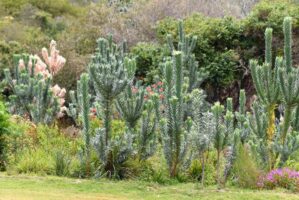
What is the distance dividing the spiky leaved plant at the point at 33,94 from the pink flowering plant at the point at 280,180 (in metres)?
6.64

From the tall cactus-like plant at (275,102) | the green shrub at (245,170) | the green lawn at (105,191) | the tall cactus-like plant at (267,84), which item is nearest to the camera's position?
the green lawn at (105,191)

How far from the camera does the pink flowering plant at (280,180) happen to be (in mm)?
11078

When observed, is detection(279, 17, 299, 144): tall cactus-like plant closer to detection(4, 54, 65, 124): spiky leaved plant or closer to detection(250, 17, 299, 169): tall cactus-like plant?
detection(250, 17, 299, 169): tall cactus-like plant

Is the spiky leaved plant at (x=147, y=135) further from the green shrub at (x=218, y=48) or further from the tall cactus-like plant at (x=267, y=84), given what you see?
the green shrub at (x=218, y=48)

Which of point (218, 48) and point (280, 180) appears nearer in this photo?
point (280, 180)

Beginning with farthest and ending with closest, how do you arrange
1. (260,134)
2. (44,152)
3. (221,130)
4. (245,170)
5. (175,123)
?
(44,152) < (260,134) < (175,123) < (245,170) < (221,130)

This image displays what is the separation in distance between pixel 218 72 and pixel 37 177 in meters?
10.7

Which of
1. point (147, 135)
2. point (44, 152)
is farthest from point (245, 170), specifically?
point (44, 152)

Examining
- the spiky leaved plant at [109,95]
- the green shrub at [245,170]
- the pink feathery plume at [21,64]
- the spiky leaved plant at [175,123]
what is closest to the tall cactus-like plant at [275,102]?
the green shrub at [245,170]

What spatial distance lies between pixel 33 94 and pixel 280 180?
27.1 ft

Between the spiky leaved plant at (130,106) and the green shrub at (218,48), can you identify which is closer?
the spiky leaved plant at (130,106)

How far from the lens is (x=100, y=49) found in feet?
48.7

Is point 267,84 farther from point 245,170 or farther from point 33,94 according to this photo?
point 33,94

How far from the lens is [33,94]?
16922 mm
